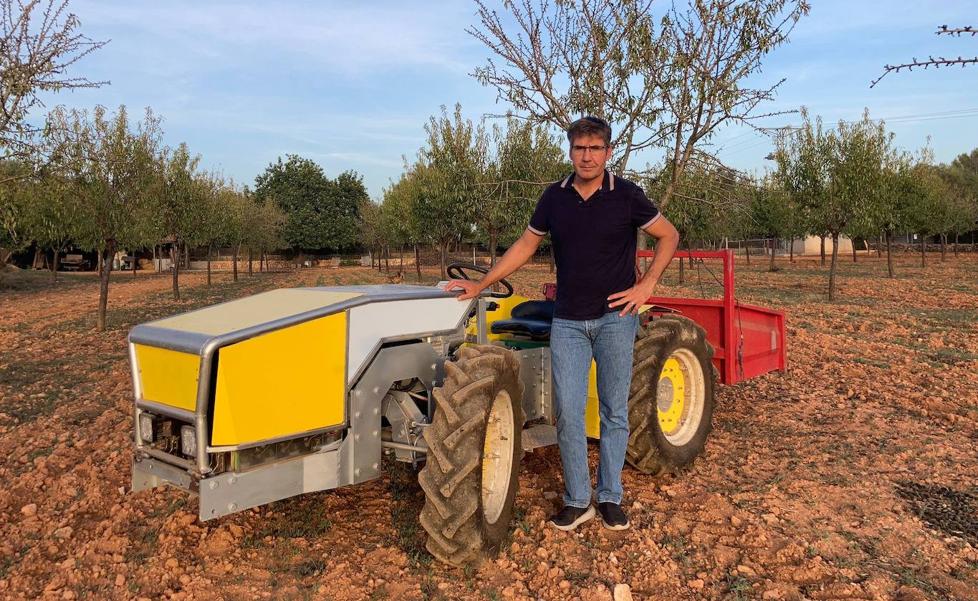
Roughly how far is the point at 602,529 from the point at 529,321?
1470 mm

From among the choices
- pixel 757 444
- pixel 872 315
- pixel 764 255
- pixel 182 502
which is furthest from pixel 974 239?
pixel 182 502

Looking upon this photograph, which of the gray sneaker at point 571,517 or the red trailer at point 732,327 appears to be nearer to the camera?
the gray sneaker at point 571,517

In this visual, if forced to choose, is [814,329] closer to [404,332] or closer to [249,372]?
[404,332]

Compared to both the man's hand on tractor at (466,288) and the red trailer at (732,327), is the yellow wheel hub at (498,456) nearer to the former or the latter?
the man's hand on tractor at (466,288)

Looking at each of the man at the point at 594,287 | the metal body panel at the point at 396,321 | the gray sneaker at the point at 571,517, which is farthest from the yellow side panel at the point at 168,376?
the gray sneaker at the point at 571,517

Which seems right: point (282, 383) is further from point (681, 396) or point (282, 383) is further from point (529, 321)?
point (681, 396)

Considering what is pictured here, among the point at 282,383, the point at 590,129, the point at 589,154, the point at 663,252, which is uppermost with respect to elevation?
the point at 590,129

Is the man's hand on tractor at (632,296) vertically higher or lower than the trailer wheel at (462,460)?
higher

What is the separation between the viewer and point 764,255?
53.3 meters

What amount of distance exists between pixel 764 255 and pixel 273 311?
55499mm

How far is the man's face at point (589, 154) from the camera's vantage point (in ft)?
10.4

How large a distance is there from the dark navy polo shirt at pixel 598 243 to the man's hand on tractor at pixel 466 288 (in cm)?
47

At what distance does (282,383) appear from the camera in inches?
111

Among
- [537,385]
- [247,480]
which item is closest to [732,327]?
[537,385]
